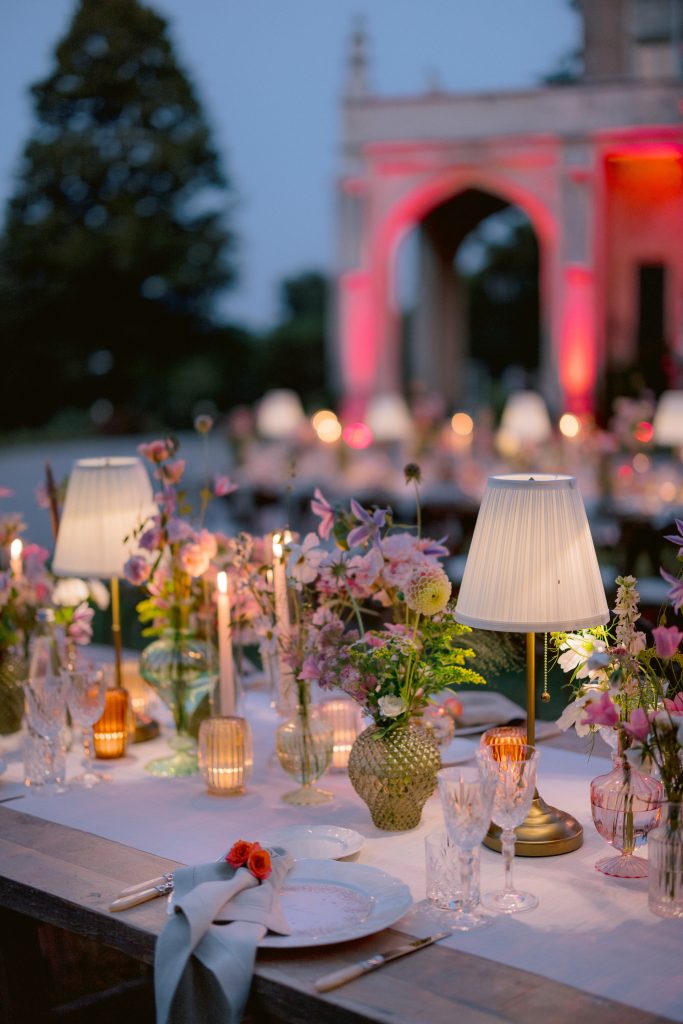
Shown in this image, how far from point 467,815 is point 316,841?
367 millimetres

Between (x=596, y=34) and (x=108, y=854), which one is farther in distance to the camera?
(x=596, y=34)

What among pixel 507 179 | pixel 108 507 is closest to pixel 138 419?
pixel 507 179

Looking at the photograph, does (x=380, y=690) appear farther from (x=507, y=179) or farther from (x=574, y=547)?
(x=507, y=179)

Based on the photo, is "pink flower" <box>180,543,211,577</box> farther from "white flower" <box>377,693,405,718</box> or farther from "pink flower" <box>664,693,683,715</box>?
"pink flower" <box>664,693,683,715</box>

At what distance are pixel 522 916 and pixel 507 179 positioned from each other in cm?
1233

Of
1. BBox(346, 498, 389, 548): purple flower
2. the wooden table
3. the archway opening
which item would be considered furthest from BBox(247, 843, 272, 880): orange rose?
the archway opening

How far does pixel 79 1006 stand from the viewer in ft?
9.27

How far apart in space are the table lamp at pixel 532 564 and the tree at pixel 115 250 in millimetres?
18494

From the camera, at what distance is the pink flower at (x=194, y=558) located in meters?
2.66

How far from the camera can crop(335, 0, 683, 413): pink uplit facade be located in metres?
13.1

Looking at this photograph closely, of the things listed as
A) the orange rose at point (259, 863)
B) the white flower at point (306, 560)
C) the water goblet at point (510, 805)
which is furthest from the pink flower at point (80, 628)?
the water goblet at point (510, 805)

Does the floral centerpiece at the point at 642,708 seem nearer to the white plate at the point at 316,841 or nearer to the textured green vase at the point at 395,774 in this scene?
the textured green vase at the point at 395,774

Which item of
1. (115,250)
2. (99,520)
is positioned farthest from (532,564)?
(115,250)

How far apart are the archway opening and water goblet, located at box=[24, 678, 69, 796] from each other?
6774mm
